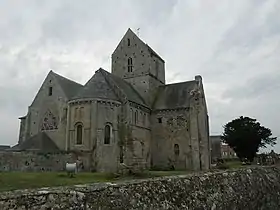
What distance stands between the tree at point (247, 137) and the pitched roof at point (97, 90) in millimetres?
37280

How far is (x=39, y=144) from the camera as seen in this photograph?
39500 mm

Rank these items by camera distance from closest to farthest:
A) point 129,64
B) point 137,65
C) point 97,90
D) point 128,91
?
1. point 97,90
2. point 128,91
3. point 137,65
4. point 129,64

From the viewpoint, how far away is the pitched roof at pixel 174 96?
49219 millimetres

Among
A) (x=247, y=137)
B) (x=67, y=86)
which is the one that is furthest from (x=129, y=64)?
(x=247, y=137)

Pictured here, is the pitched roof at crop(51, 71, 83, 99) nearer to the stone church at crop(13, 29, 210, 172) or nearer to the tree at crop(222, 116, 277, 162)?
the stone church at crop(13, 29, 210, 172)

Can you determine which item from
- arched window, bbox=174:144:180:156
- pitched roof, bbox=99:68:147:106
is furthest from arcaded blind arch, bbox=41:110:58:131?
arched window, bbox=174:144:180:156

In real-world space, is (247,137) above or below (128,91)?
below

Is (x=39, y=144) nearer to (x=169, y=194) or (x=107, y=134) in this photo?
(x=107, y=134)

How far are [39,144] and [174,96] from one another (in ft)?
77.4

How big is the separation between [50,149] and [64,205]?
36.7 meters

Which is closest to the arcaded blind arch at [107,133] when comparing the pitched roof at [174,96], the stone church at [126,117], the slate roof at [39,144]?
the stone church at [126,117]

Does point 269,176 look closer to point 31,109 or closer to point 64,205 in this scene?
point 64,205

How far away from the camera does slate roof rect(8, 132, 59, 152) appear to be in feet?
127

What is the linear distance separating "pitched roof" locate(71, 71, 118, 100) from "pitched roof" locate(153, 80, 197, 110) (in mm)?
11891
